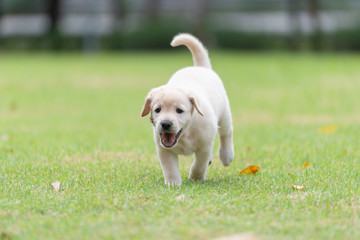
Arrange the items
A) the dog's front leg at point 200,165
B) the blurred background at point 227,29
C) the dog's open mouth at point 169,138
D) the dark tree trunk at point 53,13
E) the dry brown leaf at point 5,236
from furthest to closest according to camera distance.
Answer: the dark tree trunk at point 53,13 < the blurred background at point 227,29 < the dog's front leg at point 200,165 < the dog's open mouth at point 169,138 < the dry brown leaf at point 5,236

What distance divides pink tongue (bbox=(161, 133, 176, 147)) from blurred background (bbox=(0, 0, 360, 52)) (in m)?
24.3

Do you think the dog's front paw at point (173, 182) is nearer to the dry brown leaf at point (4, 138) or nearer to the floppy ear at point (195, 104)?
the floppy ear at point (195, 104)

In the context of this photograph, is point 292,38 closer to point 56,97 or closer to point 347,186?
point 56,97

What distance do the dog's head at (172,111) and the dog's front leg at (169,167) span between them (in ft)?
0.84

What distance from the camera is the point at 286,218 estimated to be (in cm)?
348

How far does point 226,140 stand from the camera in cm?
529

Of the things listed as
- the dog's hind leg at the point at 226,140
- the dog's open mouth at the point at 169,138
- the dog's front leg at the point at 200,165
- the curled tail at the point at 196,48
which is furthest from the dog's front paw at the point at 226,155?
the dog's open mouth at the point at 169,138

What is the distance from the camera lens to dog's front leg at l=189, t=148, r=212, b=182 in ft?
14.9

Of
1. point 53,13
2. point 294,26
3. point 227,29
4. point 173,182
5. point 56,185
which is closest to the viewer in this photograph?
point 56,185

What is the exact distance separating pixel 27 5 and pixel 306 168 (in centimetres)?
3645

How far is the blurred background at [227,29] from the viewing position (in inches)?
1129

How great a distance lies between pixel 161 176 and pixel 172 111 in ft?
2.74

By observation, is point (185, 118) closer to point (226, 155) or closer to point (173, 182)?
point (173, 182)

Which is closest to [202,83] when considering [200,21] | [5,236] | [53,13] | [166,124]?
[166,124]
